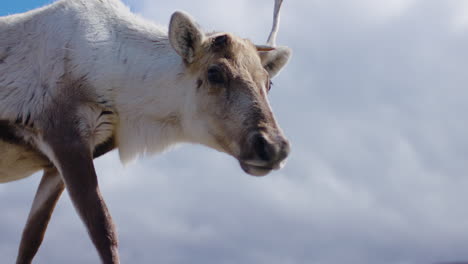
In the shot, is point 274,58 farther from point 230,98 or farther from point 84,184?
point 84,184

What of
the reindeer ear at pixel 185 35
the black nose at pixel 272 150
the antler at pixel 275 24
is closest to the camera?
the black nose at pixel 272 150

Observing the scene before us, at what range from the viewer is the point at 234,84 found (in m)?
8.02

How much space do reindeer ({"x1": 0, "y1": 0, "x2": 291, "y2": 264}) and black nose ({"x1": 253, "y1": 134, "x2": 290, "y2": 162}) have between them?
400 millimetres

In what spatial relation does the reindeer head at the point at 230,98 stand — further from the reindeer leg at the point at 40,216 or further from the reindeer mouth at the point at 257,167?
the reindeer leg at the point at 40,216

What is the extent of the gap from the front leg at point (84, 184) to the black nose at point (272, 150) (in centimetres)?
206

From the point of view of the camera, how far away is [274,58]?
9.45m

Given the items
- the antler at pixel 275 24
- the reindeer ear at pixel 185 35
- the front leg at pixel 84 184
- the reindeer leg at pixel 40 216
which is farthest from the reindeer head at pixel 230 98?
the reindeer leg at pixel 40 216

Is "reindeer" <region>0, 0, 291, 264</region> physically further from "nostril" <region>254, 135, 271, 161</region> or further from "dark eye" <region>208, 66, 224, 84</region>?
"nostril" <region>254, 135, 271, 161</region>

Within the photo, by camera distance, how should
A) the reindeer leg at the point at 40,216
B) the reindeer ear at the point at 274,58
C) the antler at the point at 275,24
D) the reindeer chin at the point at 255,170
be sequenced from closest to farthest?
the reindeer chin at the point at 255,170
the reindeer ear at the point at 274,58
the reindeer leg at the point at 40,216
the antler at the point at 275,24

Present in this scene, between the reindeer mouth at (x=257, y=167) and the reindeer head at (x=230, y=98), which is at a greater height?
the reindeer head at (x=230, y=98)

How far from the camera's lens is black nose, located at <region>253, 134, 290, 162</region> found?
7.14m

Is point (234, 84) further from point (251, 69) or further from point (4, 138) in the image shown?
point (4, 138)

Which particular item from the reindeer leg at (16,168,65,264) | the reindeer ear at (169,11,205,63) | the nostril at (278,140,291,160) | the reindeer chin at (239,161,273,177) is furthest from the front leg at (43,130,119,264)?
the nostril at (278,140,291,160)

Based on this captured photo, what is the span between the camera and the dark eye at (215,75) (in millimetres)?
8180
